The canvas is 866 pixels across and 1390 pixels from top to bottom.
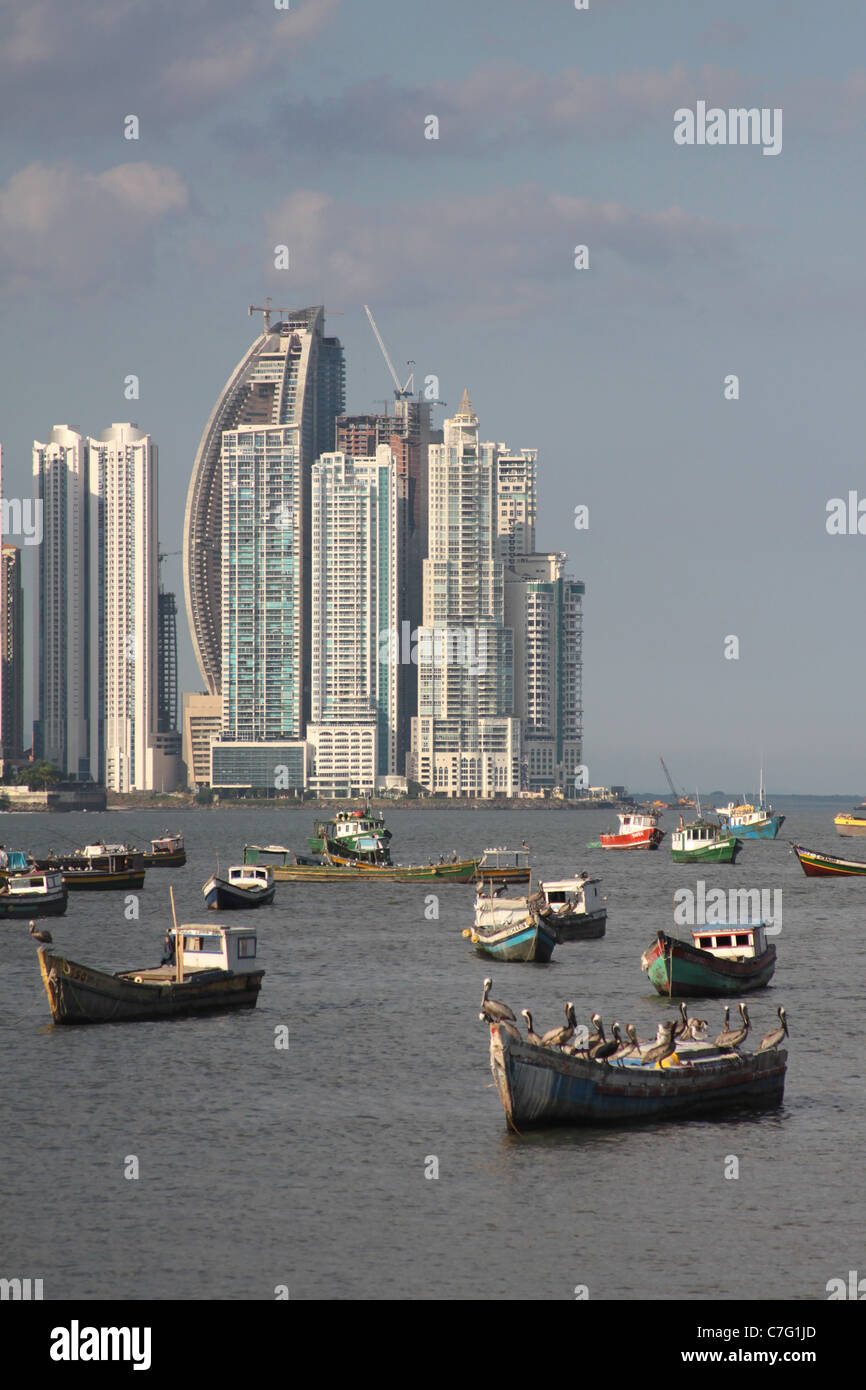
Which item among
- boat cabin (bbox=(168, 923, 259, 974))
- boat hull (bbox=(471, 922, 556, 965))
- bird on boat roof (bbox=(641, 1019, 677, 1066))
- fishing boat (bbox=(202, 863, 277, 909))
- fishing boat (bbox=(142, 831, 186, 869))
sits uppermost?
bird on boat roof (bbox=(641, 1019, 677, 1066))

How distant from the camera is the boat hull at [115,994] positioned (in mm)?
62938

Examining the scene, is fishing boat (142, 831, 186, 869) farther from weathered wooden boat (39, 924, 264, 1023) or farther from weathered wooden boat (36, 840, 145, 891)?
weathered wooden boat (39, 924, 264, 1023)

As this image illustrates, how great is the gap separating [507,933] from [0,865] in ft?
162

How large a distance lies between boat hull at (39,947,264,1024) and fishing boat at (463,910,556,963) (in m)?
22.1

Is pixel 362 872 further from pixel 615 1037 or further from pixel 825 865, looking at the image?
pixel 615 1037

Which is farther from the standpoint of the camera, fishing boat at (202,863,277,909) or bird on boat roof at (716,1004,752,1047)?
fishing boat at (202,863,277,909)

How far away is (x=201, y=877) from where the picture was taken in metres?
164

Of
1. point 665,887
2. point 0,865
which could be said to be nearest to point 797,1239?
point 0,865

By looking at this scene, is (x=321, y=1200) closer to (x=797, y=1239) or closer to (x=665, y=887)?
(x=797, y=1239)

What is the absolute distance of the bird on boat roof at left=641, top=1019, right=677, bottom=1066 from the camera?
47719 mm

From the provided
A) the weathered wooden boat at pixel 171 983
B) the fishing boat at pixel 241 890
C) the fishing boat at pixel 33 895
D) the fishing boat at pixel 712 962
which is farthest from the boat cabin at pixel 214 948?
the fishing boat at pixel 241 890

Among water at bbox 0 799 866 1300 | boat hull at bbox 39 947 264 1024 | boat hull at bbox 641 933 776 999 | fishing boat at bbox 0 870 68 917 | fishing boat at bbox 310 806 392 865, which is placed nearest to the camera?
water at bbox 0 799 866 1300

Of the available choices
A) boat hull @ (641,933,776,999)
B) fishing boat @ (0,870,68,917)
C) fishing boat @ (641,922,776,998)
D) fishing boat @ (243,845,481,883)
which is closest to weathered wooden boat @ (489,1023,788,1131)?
boat hull @ (641,933,776,999)

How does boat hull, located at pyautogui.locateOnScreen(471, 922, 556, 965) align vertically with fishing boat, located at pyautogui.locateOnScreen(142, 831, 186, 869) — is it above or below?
above
